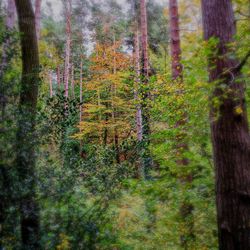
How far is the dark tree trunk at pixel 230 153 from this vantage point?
3.79 metres

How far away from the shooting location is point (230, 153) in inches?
152

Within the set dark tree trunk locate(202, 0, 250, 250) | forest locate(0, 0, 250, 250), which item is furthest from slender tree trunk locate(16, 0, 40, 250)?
dark tree trunk locate(202, 0, 250, 250)

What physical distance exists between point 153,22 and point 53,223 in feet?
64.8

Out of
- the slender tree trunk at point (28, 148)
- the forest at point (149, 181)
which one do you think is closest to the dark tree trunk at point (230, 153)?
the forest at point (149, 181)

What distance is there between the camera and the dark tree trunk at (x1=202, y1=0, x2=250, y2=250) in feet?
12.4

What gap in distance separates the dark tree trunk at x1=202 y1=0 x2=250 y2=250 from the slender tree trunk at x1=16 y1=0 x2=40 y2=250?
8.04 ft

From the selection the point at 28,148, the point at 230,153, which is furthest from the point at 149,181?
the point at 28,148

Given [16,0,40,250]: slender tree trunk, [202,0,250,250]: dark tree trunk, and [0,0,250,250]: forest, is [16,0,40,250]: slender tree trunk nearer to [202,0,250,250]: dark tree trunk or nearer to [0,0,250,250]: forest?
[0,0,250,250]: forest

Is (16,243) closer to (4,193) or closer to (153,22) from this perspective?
(4,193)

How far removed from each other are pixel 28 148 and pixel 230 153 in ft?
9.08

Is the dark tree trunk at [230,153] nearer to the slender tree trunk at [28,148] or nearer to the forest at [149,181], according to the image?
the forest at [149,181]

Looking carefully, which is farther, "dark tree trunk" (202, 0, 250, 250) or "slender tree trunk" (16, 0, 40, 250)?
"slender tree trunk" (16, 0, 40, 250)

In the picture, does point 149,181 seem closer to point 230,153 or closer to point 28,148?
point 230,153

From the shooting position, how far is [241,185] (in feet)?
12.5
